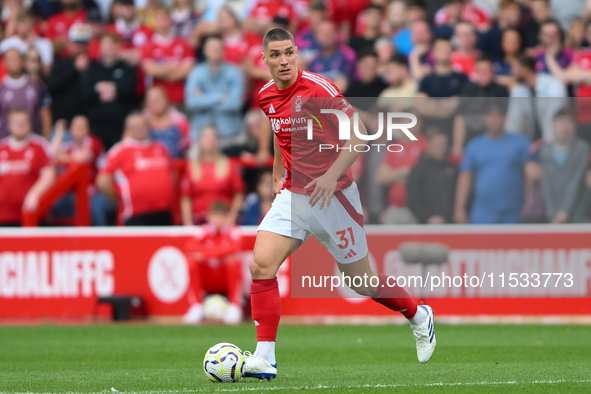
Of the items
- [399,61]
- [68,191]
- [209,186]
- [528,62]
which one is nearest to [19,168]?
[68,191]

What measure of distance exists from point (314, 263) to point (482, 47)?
4.53 meters

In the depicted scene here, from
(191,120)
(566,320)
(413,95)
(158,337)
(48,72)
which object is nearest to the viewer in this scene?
(158,337)

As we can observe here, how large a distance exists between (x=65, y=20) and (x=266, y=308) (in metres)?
10.5

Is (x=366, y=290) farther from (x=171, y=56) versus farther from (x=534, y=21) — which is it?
(x=171, y=56)

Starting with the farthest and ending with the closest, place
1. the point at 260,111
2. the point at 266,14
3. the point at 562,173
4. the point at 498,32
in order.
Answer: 1. the point at 266,14
2. the point at 498,32
3. the point at 260,111
4. the point at 562,173

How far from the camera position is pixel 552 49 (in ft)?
39.7

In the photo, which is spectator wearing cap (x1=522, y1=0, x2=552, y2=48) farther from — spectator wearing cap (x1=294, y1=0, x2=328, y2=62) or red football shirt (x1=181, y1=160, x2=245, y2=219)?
red football shirt (x1=181, y1=160, x2=245, y2=219)

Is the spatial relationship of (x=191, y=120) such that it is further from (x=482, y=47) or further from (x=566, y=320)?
(x=566, y=320)

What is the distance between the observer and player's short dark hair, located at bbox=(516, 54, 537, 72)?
11523 millimetres

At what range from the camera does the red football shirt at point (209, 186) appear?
37.6ft

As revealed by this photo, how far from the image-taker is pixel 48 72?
13656 millimetres

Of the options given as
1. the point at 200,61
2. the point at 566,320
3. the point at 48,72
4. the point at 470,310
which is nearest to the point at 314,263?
the point at 470,310

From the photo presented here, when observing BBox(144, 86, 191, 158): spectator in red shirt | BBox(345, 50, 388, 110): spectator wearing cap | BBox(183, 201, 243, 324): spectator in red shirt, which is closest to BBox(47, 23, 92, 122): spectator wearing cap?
BBox(144, 86, 191, 158): spectator in red shirt

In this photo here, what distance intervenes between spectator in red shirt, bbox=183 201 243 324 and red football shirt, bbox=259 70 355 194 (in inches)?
191
